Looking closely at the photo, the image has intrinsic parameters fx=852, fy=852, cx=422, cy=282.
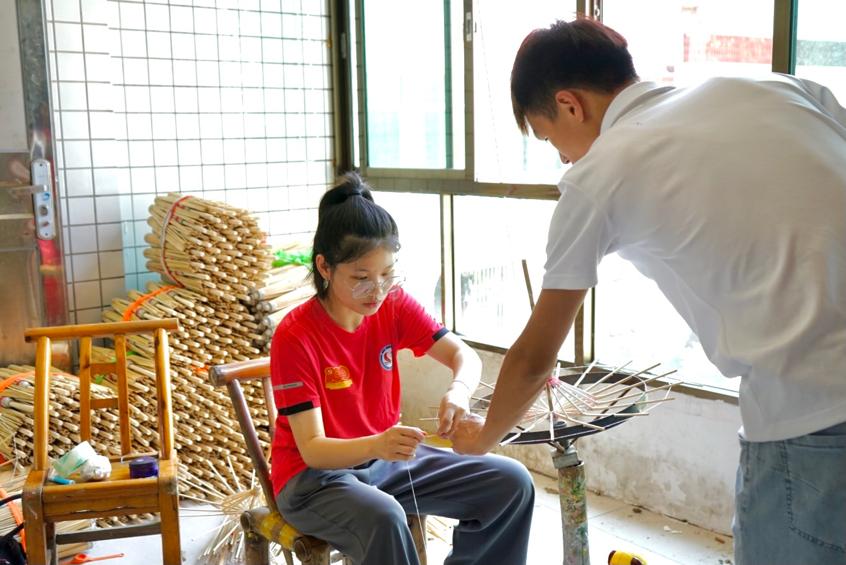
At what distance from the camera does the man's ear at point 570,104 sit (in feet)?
5.14

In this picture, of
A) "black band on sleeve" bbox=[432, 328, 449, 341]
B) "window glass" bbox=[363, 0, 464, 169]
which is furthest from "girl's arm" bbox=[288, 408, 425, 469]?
"window glass" bbox=[363, 0, 464, 169]

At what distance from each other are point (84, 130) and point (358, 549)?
2.65 metres

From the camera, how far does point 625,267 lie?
133 inches

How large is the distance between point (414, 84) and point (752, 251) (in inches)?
128

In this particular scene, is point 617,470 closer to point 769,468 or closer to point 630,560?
point 630,560

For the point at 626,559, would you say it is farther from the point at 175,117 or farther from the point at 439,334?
the point at 175,117

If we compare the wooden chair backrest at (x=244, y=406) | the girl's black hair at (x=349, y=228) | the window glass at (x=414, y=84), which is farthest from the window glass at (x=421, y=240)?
the girl's black hair at (x=349, y=228)

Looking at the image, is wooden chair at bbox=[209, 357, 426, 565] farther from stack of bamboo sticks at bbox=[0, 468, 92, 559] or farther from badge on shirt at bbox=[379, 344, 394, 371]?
stack of bamboo sticks at bbox=[0, 468, 92, 559]

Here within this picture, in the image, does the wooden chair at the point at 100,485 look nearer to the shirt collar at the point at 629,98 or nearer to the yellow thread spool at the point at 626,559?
the yellow thread spool at the point at 626,559

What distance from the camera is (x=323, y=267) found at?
6.95ft

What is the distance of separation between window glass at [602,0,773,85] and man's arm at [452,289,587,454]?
5.42ft

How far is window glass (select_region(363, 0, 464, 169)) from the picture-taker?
A: 4105mm

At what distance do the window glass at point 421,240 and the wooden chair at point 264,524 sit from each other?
2046mm

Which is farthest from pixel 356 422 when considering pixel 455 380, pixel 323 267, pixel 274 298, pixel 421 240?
pixel 421 240
